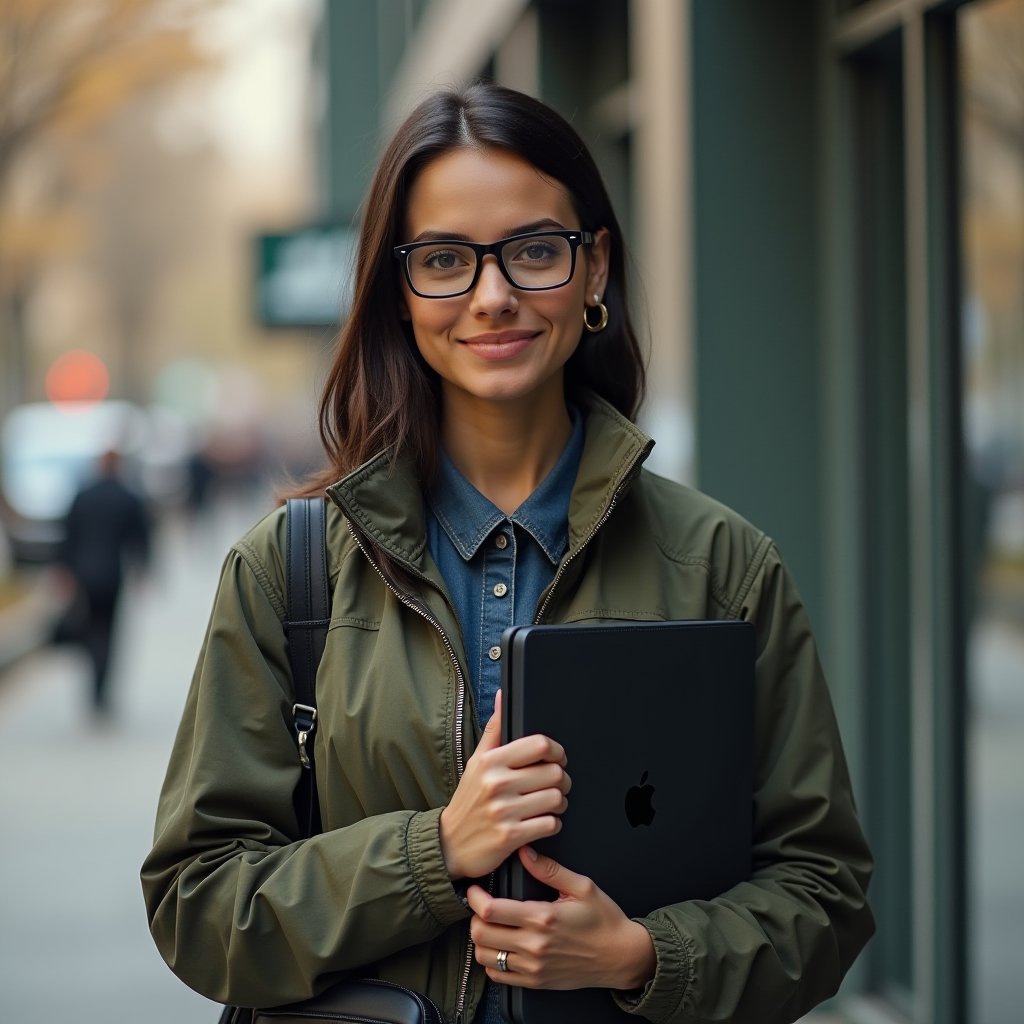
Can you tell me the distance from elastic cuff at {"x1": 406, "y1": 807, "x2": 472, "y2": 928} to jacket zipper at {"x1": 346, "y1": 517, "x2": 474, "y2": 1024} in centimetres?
10

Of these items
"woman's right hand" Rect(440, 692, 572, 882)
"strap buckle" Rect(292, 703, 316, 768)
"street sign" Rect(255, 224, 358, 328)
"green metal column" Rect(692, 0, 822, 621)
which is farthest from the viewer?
"street sign" Rect(255, 224, 358, 328)

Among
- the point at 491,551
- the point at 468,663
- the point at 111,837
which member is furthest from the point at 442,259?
the point at 111,837

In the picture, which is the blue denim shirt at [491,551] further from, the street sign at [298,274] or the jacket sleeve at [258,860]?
the street sign at [298,274]

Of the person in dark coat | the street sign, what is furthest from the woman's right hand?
the person in dark coat

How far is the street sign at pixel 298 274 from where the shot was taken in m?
11.1

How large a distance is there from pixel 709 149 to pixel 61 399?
3171 centimetres

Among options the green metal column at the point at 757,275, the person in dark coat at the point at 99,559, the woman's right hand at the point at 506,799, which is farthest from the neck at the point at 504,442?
the person in dark coat at the point at 99,559

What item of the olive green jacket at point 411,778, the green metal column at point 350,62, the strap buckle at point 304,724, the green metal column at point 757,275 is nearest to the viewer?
the olive green jacket at point 411,778

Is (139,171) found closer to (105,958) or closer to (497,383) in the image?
(105,958)

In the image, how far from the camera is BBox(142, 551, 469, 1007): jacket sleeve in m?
1.99

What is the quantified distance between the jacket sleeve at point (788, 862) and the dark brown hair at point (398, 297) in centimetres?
46

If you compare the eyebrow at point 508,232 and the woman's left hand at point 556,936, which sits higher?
the eyebrow at point 508,232

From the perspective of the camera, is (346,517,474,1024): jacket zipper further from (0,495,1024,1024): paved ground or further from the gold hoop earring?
(0,495,1024,1024): paved ground

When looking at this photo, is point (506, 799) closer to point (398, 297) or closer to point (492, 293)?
point (492, 293)
